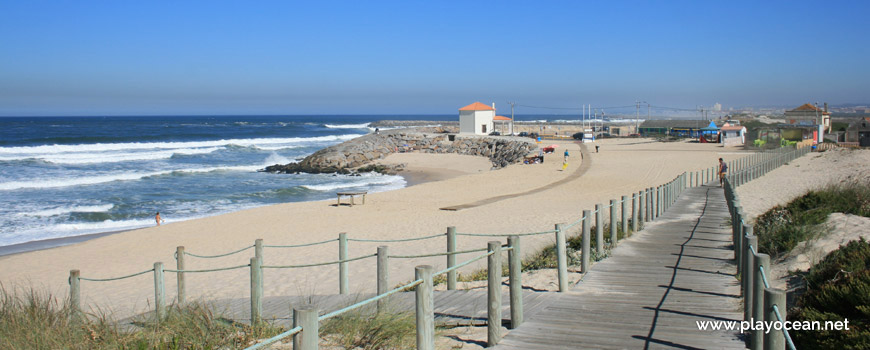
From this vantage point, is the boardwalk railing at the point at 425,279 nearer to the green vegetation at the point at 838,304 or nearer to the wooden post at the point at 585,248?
the wooden post at the point at 585,248

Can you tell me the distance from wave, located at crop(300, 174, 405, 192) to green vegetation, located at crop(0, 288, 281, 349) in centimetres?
2622

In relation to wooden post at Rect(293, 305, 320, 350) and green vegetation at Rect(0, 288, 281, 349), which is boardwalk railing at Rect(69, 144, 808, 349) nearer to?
wooden post at Rect(293, 305, 320, 350)

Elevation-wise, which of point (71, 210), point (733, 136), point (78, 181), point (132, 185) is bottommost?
point (71, 210)

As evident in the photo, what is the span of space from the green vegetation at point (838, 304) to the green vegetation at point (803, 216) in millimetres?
2525

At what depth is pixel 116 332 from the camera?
16.7 feet

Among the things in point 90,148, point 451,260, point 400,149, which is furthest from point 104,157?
point 451,260

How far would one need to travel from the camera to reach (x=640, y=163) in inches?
1506

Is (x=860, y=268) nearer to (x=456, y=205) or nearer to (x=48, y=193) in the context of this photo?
(x=456, y=205)

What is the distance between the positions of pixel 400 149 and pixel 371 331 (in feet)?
167

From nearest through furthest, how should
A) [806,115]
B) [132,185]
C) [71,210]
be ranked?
[71,210], [132,185], [806,115]

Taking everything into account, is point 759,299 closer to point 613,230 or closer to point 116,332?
point 116,332

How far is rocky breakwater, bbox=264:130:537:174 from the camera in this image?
1757 inches

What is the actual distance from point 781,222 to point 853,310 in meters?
5.80

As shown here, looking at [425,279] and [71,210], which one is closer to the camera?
[425,279]
